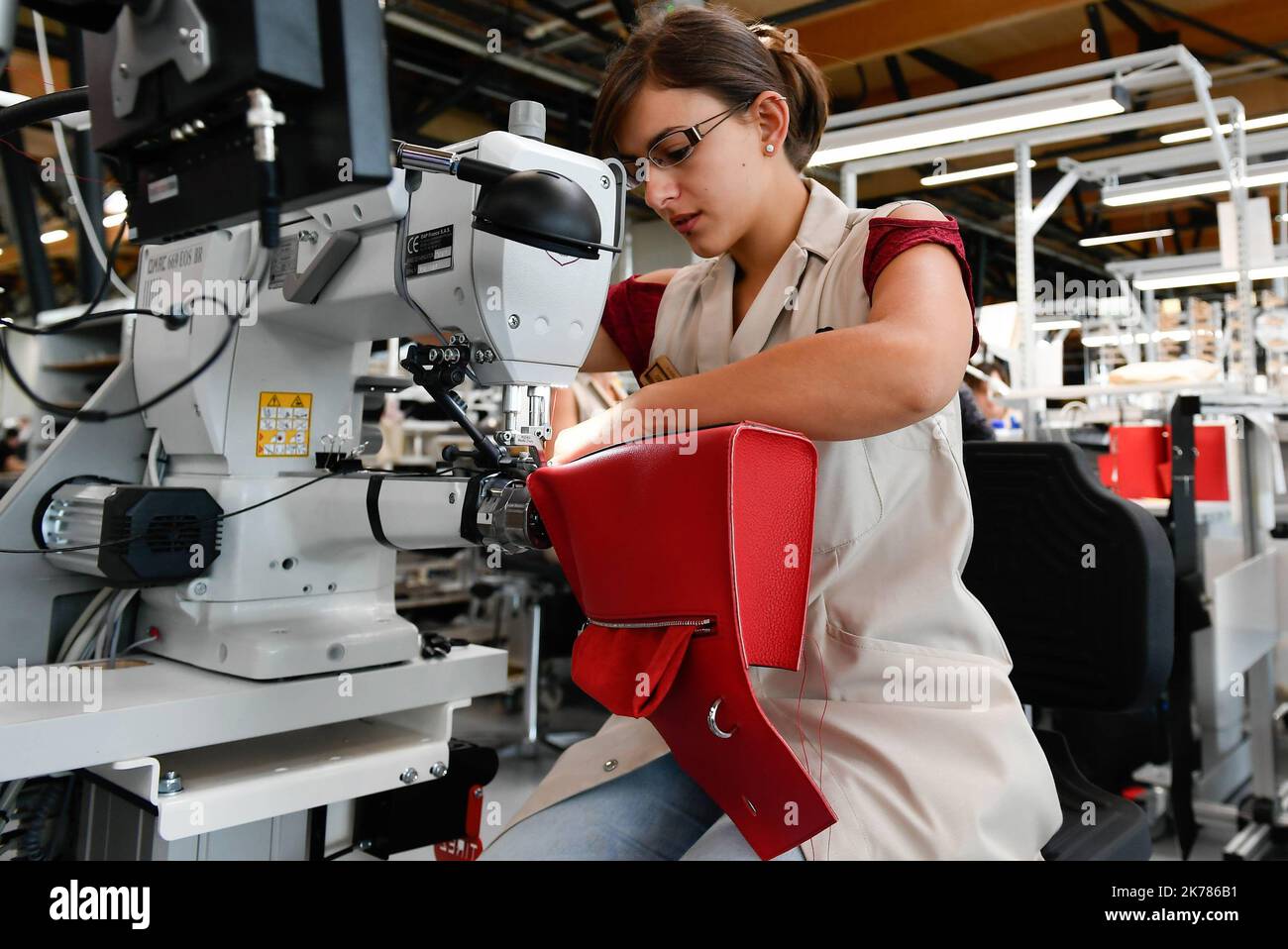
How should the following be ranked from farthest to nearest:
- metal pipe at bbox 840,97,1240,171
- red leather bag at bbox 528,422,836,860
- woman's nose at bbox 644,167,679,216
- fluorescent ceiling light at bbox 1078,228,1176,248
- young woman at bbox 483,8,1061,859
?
1. fluorescent ceiling light at bbox 1078,228,1176,248
2. metal pipe at bbox 840,97,1240,171
3. woman's nose at bbox 644,167,679,216
4. young woman at bbox 483,8,1061,859
5. red leather bag at bbox 528,422,836,860

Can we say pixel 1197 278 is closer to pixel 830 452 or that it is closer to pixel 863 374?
pixel 830 452

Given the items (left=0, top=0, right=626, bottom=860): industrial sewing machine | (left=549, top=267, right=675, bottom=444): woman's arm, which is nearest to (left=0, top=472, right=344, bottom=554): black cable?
(left=0, top=0, right=626, bottom=860): industrial sewing machine

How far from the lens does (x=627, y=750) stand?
103 centimetres

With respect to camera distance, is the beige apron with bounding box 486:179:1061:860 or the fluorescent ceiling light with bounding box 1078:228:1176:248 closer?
the beige apron with bounding box 486:179:1061:860

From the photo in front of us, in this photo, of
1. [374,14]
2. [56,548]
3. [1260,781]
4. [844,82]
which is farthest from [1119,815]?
[844,82]

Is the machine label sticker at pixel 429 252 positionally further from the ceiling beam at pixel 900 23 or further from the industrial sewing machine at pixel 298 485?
the ceiling beam at pixel 900 23

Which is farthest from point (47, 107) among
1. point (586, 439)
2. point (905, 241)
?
point (905, 241)

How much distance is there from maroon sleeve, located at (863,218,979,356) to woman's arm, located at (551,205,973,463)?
0.07 ft

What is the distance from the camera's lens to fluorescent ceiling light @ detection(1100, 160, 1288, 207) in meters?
4.69

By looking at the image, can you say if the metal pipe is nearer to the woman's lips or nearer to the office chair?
the office chair

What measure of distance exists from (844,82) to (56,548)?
6.16 meters

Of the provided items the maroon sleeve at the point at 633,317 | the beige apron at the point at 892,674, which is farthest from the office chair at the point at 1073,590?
the maroon sleeve at the point at 633,317

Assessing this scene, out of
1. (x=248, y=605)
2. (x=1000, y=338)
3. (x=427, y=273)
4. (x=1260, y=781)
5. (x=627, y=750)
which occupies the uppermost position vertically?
(x=1000, y=338)
